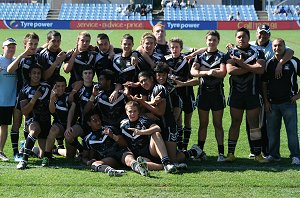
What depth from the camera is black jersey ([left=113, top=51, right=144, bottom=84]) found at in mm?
7105

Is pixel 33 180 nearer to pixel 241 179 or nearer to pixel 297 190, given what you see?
pixel 241 179

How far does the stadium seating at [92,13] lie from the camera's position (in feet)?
158

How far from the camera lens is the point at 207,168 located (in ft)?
22.7

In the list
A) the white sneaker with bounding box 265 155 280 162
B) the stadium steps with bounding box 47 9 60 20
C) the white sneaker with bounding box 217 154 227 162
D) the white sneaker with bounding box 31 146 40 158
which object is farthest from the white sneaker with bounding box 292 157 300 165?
the stadium steps with bounding box 47 9 60 20

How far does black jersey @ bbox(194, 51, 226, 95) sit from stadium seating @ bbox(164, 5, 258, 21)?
41.4 m

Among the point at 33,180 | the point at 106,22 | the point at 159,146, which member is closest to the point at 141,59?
the point at 159,146

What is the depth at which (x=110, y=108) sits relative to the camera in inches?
278

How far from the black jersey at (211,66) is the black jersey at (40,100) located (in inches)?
90.4

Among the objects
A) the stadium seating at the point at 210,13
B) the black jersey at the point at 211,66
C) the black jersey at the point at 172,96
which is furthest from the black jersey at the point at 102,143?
the stadium seating at the point at 210,13

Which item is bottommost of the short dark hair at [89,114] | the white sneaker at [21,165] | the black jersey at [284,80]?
the white sneaker at [21,165]

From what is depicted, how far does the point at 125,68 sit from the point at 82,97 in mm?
763

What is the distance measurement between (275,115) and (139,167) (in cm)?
232

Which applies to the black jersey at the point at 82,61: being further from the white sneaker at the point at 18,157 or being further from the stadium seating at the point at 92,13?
the stadium seating at the point at 92,13

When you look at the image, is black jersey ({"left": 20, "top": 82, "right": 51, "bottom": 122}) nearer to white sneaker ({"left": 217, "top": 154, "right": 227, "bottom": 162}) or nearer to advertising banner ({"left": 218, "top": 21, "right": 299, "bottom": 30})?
white sneaker ({"left": 217, "top": 154, "right": 227, "bottom": 162})
